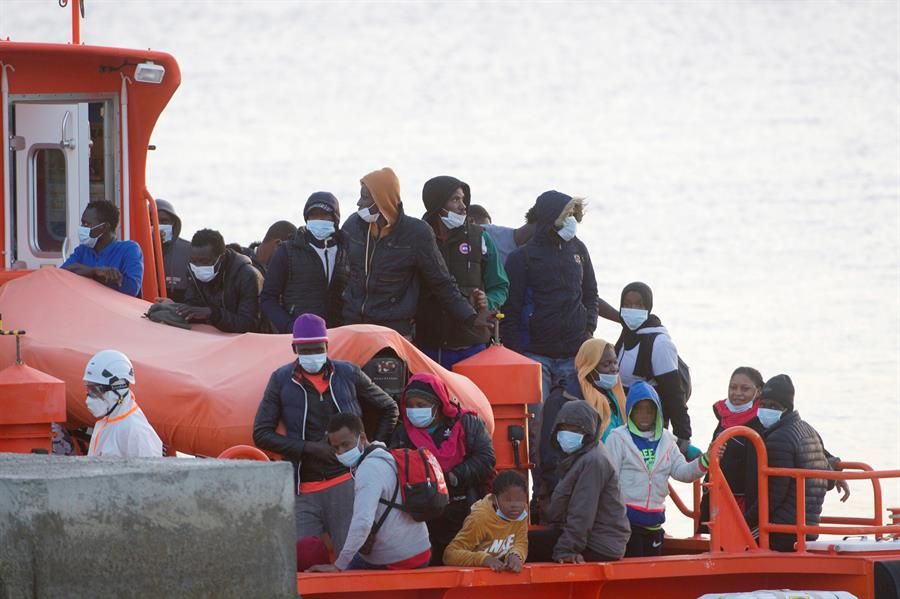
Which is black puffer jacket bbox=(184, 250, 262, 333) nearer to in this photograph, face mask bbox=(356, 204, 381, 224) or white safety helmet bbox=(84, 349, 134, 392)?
face mask bbox=(356, 204, 381, 224)

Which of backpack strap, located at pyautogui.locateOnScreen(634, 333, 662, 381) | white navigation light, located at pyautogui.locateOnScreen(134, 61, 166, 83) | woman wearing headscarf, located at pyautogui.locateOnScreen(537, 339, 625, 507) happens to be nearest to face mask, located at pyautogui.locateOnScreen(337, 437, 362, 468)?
woman wearing headscarf, located at pyautogui.locateOnScreen(537, 339, 625, 507)

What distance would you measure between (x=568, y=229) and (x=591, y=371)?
1185 millimetres

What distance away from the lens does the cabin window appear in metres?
12.3

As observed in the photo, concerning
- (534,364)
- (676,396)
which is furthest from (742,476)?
(534,364)

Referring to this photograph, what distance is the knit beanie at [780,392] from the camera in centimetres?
1119

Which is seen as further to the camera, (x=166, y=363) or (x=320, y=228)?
(x=320, y=228)

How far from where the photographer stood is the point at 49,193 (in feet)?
40.6

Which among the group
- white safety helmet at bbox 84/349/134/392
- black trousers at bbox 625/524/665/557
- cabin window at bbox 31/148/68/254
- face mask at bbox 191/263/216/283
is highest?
cabin window at bbox 31/148/68/254

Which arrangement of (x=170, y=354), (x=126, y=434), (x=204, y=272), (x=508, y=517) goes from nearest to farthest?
1. (x=126, y=434)
2. (x=508, y=517)
3. (x=170, y=354)
4. (x=204, y=272)

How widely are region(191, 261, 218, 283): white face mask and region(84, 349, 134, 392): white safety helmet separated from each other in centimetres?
180

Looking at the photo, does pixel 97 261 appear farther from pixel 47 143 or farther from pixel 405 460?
pixel 405 460

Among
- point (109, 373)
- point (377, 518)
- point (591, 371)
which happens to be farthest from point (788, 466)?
point (109, 373)

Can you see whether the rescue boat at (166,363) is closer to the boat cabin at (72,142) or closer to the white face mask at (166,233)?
the boat cabin at (72,142)

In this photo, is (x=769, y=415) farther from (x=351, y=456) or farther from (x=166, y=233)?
(x=166, y=233)
